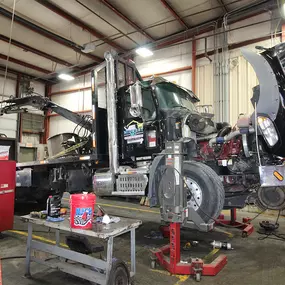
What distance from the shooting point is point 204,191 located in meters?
3.26

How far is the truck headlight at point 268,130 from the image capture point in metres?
2.97

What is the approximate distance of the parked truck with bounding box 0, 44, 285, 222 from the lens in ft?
9.77

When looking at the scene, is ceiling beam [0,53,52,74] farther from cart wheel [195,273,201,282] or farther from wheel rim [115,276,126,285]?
cart wheel [195,273,201,282]

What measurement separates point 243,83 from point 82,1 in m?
5.49

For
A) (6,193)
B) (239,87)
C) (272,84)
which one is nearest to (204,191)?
(272,84)

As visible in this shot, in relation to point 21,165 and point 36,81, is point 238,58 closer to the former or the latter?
point 21,165

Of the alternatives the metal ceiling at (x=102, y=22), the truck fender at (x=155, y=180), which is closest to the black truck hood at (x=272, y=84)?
the truck fender at (x=155, y=180)

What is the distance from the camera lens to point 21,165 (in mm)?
6242

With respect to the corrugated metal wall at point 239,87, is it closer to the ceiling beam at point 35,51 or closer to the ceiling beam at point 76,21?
the ceiling beam at point 76,21

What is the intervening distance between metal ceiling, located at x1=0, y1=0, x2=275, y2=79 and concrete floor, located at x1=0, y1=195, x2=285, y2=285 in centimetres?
550

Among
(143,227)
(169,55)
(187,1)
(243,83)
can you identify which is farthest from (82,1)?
(143,227)

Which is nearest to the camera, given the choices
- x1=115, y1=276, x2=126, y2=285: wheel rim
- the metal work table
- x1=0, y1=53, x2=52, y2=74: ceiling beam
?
the metal work table

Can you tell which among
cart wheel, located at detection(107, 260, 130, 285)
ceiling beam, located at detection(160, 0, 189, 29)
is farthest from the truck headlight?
ceiling beam, located at detection(160, 0, 189, 29)

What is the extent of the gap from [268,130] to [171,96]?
191 cm
